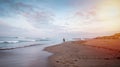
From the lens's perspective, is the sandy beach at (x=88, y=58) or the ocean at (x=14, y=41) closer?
the sandy beach at (x=88, y=58)

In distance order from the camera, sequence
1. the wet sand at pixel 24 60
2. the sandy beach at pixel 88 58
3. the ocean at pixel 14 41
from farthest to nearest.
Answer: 1. the ocean at pixel 14 41
2. the wet sand at pixel 24 60
3. the sandy beach at pixel 88 58

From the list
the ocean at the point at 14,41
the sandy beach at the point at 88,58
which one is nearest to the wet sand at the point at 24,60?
the sandy beach at the point at 88,58

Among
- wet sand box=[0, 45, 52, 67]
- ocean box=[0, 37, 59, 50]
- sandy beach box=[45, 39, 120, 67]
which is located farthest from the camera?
ocean box=[0, 37, 59, 50]

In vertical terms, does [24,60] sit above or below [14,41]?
below

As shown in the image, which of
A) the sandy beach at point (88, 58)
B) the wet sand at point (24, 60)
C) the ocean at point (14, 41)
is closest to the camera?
the sandy beach at point (88, 58)

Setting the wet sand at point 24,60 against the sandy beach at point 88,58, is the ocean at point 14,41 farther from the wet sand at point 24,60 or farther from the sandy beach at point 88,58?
the sandy beach at point 88,58

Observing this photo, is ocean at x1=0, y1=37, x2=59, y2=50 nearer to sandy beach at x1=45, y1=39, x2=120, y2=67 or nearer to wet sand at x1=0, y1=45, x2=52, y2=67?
wet sand at x1=0, y1=45, x2=52, y2=67

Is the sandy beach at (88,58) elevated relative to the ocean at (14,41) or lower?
lower

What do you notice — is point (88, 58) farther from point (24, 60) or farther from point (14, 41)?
point (14, 41)

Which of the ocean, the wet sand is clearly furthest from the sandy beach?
the ocean

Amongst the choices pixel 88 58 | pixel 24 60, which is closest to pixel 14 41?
pixel 24 60

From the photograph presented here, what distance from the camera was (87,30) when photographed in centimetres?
430

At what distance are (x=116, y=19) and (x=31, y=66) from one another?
2.53 meters

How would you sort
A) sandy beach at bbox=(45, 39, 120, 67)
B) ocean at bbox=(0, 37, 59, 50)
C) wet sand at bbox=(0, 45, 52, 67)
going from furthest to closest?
ocean at bbox=(0, 37, 59, 50), wet sand at bbox=(0, 45, 52, 67), sandy beach at bbox=(45, 39, 120, 67)
